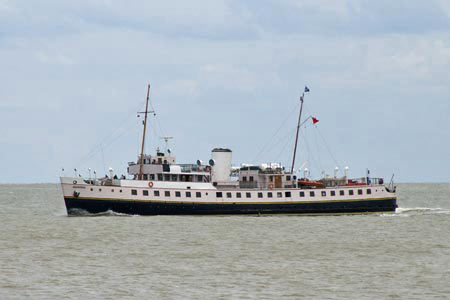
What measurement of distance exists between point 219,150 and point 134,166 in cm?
905

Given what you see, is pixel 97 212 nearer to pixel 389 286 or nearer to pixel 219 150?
pixel 219 150

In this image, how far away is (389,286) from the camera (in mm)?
36375

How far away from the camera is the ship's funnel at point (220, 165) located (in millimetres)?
79000

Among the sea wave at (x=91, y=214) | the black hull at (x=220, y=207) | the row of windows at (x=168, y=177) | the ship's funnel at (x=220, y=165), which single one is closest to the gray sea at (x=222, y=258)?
the sea wave at (x=91, y=214)

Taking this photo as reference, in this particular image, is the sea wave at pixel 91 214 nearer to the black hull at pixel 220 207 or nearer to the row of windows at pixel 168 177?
the black hull at pixel 220 207

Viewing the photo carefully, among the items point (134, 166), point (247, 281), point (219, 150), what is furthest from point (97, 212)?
point (247, 281)

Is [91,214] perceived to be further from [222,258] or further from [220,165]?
[222,258]

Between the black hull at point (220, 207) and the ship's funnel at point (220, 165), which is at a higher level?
the ship's funnel at point (220, 165)

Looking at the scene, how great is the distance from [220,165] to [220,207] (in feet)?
23.2

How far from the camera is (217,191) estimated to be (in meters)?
73.1

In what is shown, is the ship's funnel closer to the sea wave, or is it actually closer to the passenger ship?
the passenger ship

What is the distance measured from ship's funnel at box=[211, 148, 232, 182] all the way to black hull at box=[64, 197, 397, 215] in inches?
233

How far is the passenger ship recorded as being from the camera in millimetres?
71438

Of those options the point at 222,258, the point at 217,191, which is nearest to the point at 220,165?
the point at 217,191
